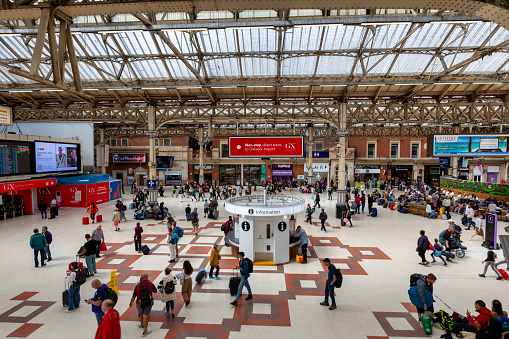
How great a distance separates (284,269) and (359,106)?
49.9ft

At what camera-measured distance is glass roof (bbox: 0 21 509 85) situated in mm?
14133

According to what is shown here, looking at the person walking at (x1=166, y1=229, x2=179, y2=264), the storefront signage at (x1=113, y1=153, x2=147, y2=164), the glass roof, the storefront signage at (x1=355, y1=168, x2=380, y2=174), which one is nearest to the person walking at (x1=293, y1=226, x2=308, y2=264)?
the person walking at (x1=166, y1=229, x2=179, y2=264)

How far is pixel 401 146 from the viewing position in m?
39.3

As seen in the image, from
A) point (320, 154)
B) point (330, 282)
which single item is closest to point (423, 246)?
point (330, 282)

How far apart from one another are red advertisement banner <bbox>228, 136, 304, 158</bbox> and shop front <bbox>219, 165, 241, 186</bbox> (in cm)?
2429

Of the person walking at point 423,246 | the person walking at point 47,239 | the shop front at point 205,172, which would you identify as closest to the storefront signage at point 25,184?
the person walking at point 47,239

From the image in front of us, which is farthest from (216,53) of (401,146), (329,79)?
(401,146)

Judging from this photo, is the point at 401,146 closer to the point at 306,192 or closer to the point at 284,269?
the point at 306,192

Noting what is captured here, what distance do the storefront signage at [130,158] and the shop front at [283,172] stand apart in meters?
18.6

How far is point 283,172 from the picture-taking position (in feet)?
132

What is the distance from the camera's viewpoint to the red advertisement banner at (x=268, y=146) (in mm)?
16469

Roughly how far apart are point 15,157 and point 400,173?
4238 cm

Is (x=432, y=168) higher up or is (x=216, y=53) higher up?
(x=216, y=53)

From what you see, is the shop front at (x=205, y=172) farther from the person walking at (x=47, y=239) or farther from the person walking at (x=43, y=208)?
the person walking at (x=47, y=239)
